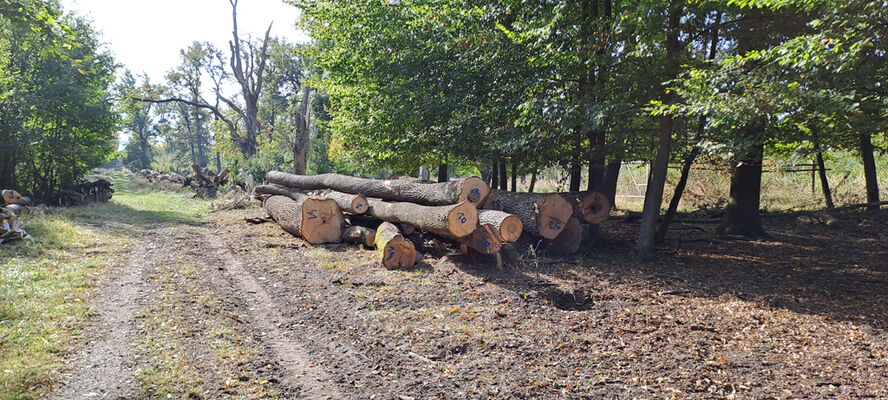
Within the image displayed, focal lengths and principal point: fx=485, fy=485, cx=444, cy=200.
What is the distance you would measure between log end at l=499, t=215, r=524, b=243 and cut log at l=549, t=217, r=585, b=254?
56.2 inches

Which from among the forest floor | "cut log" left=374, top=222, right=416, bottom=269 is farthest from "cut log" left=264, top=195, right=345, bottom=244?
"cut log" left=374, top=222, right=416, bottom=269

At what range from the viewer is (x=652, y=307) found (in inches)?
229

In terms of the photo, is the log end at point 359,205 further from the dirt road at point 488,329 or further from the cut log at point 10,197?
the cut log at point 10,197

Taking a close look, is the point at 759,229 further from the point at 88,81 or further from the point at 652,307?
the point at 88,81

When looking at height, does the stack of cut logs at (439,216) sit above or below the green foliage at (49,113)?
below

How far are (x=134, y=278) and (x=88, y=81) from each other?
13.2m

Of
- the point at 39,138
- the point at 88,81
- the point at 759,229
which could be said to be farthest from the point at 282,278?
the point at 88,81

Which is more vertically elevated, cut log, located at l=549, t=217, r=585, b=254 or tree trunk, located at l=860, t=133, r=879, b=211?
tree trunk, located at l=860, t=133, r=879, b=211

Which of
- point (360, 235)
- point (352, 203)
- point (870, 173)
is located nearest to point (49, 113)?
point (352, 203)

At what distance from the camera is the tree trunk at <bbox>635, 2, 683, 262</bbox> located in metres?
7.50

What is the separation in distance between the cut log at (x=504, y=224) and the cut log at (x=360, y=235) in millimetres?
2460

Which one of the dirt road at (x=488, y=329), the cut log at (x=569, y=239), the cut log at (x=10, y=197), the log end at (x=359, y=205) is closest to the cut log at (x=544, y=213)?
the cut log at (x=569, y=239)

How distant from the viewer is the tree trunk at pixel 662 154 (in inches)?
295

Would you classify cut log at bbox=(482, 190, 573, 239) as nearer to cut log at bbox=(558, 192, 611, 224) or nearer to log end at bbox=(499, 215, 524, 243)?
cut log at bbox=(558, 192, 611, 224)
